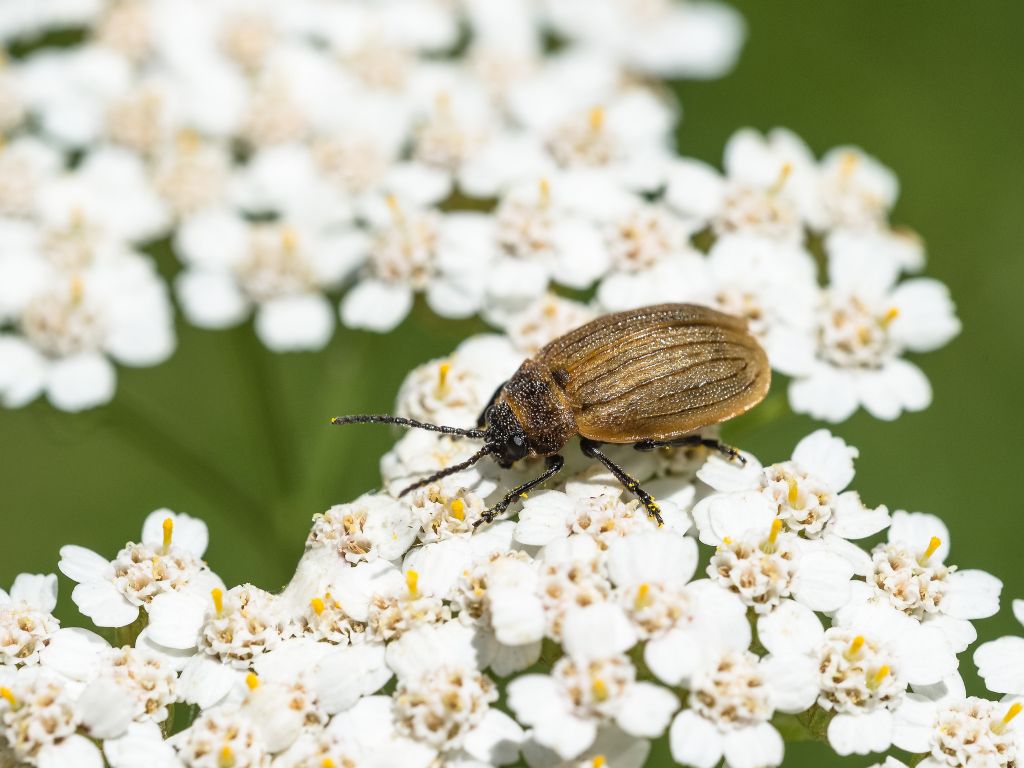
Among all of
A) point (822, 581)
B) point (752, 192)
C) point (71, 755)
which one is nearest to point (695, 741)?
point (822, 581)

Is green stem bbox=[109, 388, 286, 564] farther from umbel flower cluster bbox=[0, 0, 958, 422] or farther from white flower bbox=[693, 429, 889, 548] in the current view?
white flower bbox=[693, 429, 889, 548]

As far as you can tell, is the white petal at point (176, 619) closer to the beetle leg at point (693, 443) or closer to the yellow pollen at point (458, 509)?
the yellow pollen at point (458, 509)

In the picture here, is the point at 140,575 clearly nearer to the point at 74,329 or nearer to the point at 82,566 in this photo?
the point at 82,566

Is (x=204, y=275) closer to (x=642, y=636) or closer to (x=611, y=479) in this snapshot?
(x=611, y=479)

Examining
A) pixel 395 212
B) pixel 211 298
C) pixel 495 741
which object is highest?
pixel 395 212

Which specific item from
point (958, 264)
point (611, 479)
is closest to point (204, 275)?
point (611, 479)
